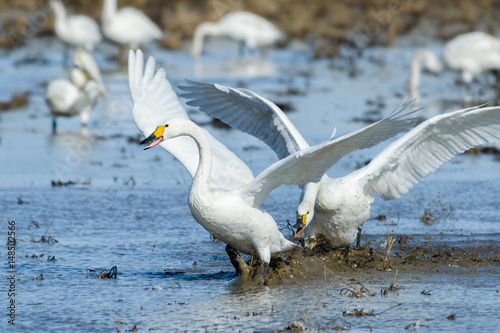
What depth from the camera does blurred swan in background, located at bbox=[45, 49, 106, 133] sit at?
1361 cm

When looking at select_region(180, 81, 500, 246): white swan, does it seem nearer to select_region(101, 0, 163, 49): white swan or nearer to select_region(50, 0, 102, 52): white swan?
select_region(50, 0, 102, 52): white swan

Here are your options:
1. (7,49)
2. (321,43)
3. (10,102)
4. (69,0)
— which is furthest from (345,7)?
(10,102)

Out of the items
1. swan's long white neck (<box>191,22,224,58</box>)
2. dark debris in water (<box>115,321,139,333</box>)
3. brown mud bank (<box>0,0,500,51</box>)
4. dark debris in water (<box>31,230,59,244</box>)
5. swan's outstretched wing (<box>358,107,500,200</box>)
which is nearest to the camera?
dark debris in water (<box>115,321,139,333</box>)

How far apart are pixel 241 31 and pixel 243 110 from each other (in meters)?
15.9

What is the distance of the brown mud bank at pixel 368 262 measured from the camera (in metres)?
7.06

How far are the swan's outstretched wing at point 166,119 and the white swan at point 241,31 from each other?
15.5m

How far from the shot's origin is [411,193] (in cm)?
959

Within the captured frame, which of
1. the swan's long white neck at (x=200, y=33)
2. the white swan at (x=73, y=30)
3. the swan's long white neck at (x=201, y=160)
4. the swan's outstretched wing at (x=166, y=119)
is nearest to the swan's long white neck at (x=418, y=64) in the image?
the swan's long white neck at (x=200, y=33)

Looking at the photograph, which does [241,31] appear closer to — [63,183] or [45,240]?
[63,183]

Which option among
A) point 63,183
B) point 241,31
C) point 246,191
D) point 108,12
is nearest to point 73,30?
point 108,12

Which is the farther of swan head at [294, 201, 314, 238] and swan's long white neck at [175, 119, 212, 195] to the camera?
swan head at [294, 201, 314, 238]

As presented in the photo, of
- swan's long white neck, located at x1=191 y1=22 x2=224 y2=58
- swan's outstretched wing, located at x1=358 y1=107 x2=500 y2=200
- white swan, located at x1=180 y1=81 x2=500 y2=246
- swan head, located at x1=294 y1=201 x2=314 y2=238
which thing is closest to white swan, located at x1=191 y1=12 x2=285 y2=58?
swan's long white neck, located at x1=191 y1=22 x2=224 y2=58

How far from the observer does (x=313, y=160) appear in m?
6.37

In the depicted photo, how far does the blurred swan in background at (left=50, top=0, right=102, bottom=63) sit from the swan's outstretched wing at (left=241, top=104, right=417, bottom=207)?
15.7m
